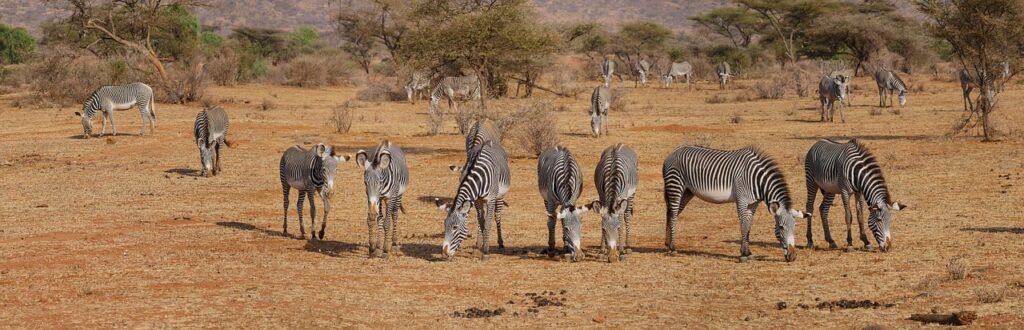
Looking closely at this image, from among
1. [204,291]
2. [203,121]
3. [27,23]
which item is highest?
[27,23]

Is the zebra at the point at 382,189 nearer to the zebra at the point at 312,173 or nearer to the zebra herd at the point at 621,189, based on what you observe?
the zebra herd at the point at 621,189

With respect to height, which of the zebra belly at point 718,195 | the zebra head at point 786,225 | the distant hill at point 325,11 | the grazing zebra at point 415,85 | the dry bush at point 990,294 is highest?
the distant hill at point 325,11

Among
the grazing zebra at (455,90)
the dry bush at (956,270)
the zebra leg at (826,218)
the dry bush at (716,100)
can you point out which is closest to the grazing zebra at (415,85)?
the grazing zebra at (455,90)

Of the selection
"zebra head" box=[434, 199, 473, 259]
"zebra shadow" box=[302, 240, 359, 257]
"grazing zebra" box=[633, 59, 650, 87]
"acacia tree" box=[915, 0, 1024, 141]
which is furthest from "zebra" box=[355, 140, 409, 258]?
"grazing zebra" box=[633, 59, 650, 87]

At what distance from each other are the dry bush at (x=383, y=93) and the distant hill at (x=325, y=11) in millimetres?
86488

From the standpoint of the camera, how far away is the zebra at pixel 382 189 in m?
13.5

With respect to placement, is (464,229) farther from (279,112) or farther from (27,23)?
(27,23)

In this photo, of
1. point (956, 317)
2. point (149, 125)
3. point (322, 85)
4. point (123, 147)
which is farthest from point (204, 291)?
point (322, 85)

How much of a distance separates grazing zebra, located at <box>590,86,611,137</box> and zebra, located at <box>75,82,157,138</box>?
38.9 ft

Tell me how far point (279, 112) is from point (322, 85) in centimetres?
2025

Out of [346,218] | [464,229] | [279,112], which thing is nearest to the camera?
[464,229]

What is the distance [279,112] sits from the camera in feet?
132

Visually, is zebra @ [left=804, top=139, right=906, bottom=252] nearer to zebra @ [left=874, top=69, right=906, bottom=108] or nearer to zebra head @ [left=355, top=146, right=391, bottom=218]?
zebra head @ [left=355, top=146, right=391, bottom=218]

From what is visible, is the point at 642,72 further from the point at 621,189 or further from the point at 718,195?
the point at 621,189
